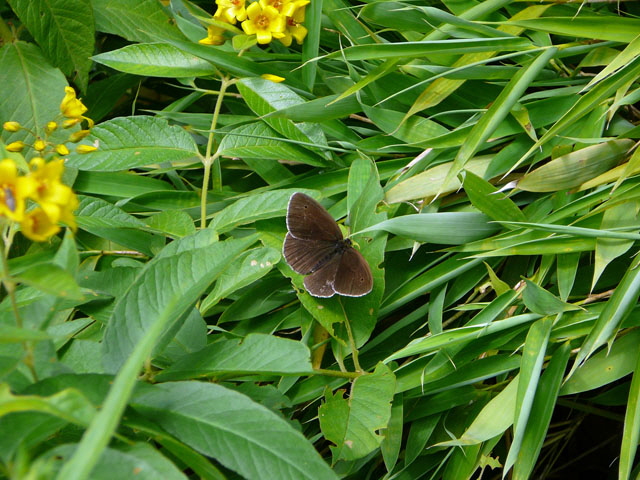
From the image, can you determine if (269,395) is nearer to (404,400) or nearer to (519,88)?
(404,400)

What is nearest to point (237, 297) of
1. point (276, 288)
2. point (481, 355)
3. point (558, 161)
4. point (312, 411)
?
point (276, 288)

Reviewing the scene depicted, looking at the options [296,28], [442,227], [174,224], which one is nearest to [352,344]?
[442,227]

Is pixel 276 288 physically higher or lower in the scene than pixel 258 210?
lower

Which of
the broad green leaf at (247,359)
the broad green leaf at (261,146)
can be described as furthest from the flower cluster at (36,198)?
the broad green leaf at (261,146)

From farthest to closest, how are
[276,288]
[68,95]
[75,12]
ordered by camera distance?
[75,12] < [276,288] < [68,95]

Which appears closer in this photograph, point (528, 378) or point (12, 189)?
point (12, 189)

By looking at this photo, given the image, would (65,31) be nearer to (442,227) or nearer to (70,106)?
(70,106)

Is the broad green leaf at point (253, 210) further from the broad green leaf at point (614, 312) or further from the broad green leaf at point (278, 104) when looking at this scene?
the broad green leaf at point (614, 312)
